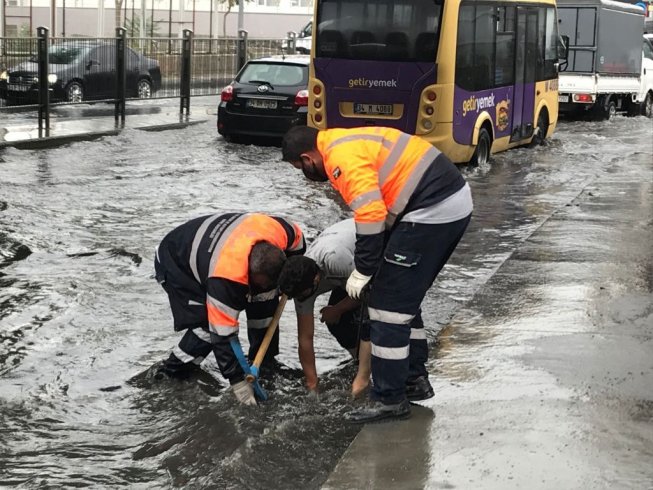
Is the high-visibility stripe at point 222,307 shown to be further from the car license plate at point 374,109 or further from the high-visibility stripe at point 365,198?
the car license plate at point 374,109

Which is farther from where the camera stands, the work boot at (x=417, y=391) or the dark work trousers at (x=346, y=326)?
the dark work trousers at (x=346, y=326)

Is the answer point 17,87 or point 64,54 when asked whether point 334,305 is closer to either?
point 17,87

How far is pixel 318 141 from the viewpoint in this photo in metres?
5.00

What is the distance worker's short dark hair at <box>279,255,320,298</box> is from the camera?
520 centimetres

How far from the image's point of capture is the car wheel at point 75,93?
61.7 ft

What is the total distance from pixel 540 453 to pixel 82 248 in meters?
5.66

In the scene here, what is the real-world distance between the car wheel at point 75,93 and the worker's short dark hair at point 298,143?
1445 cm

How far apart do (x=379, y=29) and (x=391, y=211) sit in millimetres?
10257

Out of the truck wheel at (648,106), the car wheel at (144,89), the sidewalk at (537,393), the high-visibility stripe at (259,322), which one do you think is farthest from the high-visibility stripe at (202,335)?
the truck wheel at (648,106)

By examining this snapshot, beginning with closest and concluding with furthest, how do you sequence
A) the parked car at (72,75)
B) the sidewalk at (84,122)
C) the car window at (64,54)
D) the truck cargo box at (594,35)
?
the sidewalk at (84,122) < the parked car at (72,75) < the car window at (64,54) < the truck cargo box at (594,35)

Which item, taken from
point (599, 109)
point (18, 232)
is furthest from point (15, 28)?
point (18, 232)

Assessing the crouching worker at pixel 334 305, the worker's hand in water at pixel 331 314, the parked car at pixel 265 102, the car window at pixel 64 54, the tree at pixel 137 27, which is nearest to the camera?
the crouching worker at pixel 334 305

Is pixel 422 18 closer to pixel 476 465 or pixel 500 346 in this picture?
pixel 500 346

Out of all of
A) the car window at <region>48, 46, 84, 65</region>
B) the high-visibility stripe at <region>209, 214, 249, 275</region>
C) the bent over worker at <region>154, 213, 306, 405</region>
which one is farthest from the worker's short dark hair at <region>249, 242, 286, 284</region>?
the car window at <region>48, 46, 84, 65</region>
